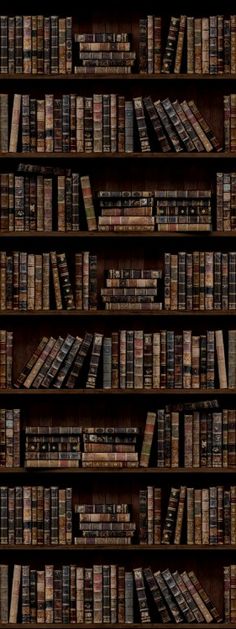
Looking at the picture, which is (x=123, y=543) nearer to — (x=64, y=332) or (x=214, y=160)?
(x=64, y=332)

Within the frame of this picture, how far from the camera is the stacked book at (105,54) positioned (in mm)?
3826

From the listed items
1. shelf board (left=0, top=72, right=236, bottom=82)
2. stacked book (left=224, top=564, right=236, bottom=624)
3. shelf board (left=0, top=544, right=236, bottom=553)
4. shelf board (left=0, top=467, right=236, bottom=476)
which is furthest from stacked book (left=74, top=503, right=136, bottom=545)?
shelf board (left=0, top=72, right=236, bottom=82)

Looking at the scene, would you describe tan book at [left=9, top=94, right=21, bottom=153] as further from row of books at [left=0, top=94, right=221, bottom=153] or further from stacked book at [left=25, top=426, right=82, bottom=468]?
stacked book at [left=25, top=426, right=82, bottom=468]

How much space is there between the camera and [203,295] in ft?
12.6

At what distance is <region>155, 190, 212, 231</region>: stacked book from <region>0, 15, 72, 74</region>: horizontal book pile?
0.56 metres

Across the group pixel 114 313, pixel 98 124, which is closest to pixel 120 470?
pixel 114 313

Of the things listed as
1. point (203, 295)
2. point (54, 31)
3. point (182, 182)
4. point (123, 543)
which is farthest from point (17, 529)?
point (54, 31)

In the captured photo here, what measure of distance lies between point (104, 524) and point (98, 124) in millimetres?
1383

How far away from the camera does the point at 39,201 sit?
385 cm

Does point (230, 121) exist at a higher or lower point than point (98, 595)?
higher

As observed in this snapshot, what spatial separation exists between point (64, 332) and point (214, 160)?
81cm

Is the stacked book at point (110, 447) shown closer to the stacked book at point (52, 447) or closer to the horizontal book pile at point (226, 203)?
the stacked book at point (52, 447)

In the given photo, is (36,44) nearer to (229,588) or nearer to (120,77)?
(120,77)

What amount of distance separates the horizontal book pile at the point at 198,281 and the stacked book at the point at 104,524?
0.73 meters
